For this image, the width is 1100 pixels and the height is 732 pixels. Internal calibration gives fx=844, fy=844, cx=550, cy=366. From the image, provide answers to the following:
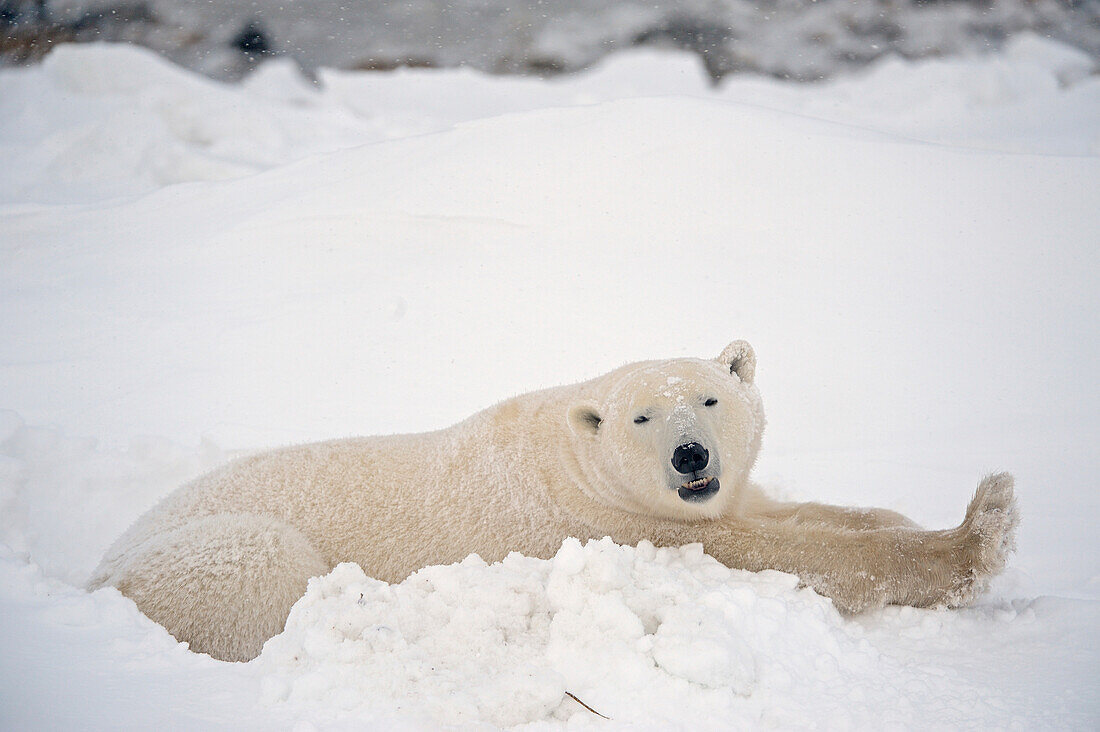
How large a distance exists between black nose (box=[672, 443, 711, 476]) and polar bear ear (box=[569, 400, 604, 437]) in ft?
1.75

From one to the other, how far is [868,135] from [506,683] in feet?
26.2

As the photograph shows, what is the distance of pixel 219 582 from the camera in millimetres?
3254

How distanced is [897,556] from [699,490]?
30.4 inches

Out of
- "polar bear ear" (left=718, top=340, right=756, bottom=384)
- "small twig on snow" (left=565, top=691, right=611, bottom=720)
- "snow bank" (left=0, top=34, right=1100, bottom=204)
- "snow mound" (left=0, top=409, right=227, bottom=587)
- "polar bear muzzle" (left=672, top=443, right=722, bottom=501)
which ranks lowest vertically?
"snow mound" (left=0, top=409, right=227, bottom=587)

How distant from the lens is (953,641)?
2852 mm

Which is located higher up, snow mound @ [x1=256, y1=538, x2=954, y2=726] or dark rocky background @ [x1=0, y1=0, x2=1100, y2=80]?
dark rocky background @ [x1=0, y1=0, x2=1100, y2=80]

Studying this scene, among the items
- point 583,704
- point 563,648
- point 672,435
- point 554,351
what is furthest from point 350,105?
point 583,704

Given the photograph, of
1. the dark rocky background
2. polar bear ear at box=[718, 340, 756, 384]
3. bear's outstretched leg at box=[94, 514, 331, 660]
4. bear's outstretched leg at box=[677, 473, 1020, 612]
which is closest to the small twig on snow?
bear's outstretched leg at box=[677, 473, 1020, 612]

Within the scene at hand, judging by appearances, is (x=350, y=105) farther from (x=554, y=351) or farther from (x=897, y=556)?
(x=897, y=556)

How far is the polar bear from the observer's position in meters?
3.16

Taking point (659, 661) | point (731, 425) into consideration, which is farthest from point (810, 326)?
point (659, 661)

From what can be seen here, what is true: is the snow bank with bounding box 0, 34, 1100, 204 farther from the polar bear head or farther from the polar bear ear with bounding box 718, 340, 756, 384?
the polar bear head

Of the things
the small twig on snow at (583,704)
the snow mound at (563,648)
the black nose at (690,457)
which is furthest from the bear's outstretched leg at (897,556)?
the small twig on snow at (583,704)

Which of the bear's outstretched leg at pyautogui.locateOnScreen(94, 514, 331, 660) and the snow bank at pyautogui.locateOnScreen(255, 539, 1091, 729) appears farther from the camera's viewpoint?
the bear's outstretched leg at pyautogui.locateOnScreen(94, 514, 331, 660)
